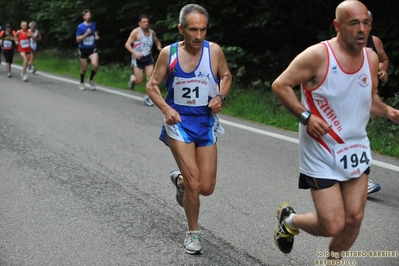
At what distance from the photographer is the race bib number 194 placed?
437cm

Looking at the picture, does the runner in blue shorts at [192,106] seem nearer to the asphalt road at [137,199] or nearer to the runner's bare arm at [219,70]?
the runner's bare arm at [219,70]

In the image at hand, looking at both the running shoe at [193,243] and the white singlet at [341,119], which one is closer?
the white singlet at [341,119]

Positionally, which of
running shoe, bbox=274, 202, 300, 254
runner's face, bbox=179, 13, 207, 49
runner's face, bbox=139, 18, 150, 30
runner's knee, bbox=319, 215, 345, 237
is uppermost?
runner's face, bbox=179, 13, 207, 49

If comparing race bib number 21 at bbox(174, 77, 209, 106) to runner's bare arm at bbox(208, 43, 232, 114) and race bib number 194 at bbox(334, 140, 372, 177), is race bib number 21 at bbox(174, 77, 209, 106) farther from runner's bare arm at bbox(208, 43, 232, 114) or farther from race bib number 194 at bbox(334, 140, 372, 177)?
race bib number 194 at bbox(334, 140, 372, 177)

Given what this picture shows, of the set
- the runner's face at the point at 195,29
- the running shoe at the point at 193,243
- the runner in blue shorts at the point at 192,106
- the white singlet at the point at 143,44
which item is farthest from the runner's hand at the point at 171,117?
the white singlet at the point at 143,44

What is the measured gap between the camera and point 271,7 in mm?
14680

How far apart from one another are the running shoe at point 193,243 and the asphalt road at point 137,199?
5 centimetres

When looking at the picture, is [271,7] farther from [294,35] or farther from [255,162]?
[255,162]

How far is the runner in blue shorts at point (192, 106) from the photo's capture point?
530 cm

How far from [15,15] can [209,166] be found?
30163mm

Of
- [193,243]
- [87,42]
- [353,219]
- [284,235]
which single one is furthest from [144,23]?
[353,219]

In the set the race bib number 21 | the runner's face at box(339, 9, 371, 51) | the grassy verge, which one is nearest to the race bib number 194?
the runner's face at box(339, 9, 371, 51)

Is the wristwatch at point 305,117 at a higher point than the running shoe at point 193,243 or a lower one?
higher

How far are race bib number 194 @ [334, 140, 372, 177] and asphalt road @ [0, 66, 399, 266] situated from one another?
96cm
